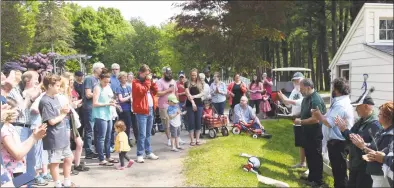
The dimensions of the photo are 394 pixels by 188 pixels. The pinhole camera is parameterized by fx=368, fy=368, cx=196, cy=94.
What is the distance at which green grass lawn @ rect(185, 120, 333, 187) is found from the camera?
5926mm

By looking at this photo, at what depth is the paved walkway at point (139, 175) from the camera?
18.7 ft

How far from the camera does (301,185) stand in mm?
6590

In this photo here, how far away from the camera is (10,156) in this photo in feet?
11.4

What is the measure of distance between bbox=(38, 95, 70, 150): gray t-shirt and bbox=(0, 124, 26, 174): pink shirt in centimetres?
116

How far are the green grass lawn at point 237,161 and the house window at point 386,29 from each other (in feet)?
15.1

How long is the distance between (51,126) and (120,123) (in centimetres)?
161

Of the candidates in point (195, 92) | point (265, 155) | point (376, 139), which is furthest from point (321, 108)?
point (195, 92)

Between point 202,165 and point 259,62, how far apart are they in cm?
1800

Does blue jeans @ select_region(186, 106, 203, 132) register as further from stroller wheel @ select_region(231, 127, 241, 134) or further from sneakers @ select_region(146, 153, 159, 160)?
stroller wheel @ select_region(231, 127, 241, 134)

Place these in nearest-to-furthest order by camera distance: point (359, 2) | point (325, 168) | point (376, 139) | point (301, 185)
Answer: point (376, 139)
point (301, 185)
point (325, 168)
point (359, 2)

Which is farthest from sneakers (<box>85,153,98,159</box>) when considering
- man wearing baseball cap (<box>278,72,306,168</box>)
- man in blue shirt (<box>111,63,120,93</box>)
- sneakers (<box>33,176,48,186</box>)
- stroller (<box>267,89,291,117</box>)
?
stroller (<box>267,89,291,117</box>)

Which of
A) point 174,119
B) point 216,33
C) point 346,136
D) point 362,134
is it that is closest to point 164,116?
point 174,119

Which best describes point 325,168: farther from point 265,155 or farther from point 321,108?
point 321,108

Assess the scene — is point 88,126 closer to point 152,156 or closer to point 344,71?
point 152,156
